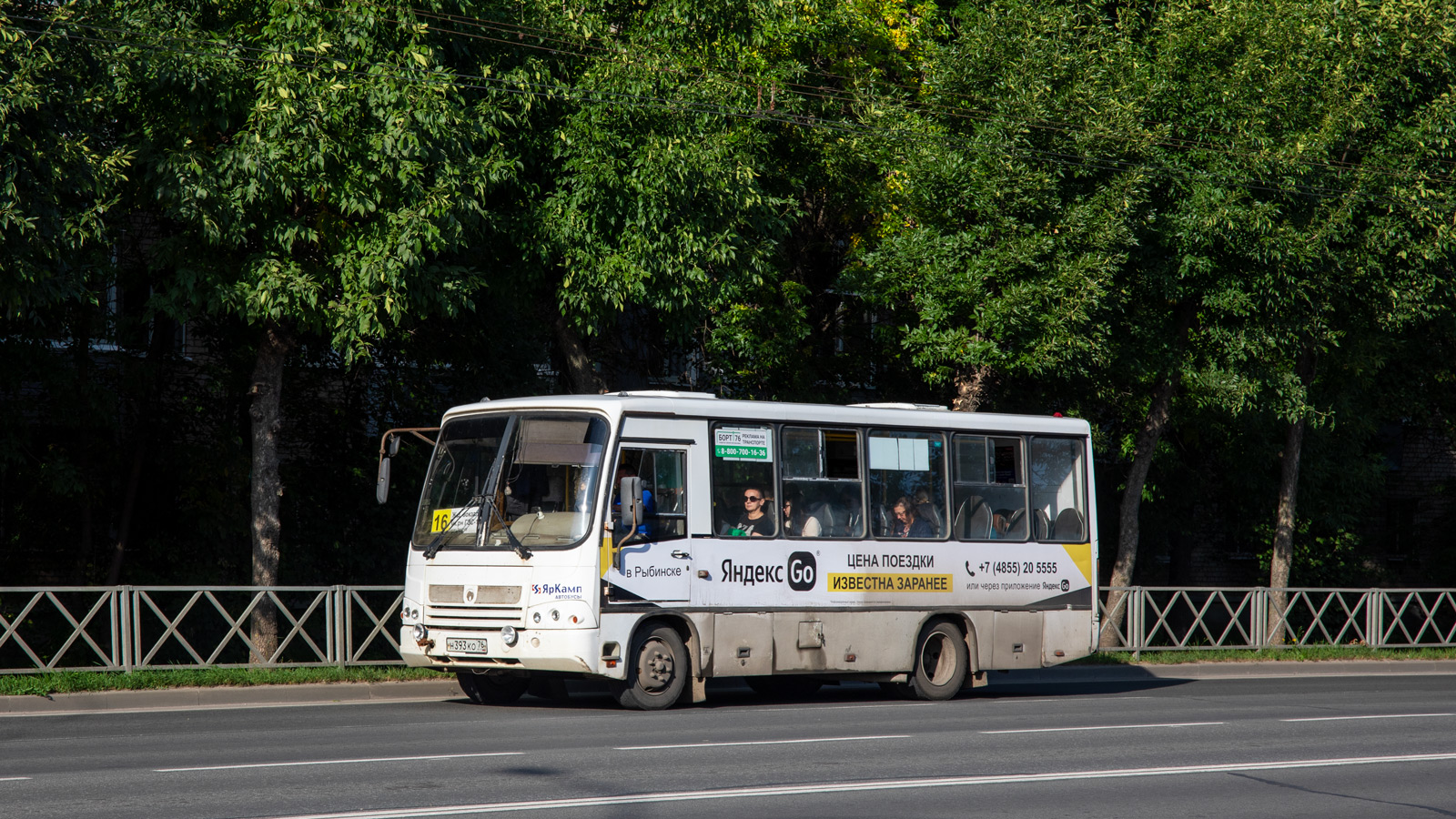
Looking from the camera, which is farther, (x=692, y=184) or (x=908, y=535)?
(x=692, y=184)

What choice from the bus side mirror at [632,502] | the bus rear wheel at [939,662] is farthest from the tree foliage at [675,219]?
the bus rear wheel at [939,662]

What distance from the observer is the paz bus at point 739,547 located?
13.2m

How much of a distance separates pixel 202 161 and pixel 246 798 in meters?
8.78

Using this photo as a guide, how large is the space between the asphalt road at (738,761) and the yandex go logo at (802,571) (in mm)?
1237

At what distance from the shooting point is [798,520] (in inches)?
580

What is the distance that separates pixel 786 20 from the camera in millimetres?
21250

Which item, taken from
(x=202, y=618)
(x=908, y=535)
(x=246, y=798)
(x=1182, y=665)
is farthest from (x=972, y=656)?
(x=246, y=798)

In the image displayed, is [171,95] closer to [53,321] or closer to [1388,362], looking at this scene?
[53,321]

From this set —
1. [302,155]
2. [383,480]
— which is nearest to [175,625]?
[383,480]

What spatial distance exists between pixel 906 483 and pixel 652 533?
3302 millimetres

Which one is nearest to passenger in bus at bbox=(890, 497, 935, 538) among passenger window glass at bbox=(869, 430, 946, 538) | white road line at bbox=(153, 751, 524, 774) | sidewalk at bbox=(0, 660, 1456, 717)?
passenger window glass at bbox=(869, 430, 946, 538)

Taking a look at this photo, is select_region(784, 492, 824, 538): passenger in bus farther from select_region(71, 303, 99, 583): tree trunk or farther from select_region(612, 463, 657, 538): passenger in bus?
select_region(71, 303, 99, 583): tree trunk

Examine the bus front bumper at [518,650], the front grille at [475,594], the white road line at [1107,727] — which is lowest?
the white road line at [1107,727]

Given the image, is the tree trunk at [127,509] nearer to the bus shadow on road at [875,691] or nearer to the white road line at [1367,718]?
the bus shadow on road at [875,691]
